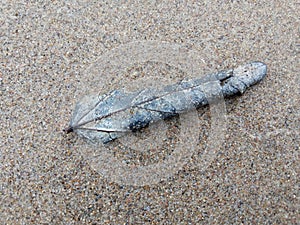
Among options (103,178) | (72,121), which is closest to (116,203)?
(103,178)

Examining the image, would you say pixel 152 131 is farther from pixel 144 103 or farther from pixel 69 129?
pixel 69 129

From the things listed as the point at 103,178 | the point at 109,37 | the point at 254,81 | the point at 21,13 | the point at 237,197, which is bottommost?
the point at 237,197

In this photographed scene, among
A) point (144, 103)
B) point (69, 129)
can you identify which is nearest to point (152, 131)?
point (144, 103)

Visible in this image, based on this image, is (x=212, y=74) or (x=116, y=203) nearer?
(x=116, y=203)

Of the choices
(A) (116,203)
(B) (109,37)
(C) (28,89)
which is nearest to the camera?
(A) (116,203)

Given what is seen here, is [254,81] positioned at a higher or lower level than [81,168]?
higher

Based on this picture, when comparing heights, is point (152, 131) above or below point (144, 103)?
below

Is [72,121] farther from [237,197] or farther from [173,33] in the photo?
[237,197]

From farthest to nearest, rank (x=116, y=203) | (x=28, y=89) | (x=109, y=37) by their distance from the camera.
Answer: (x=109, y=37), (x=28, y=89), (x=116, y=203)
